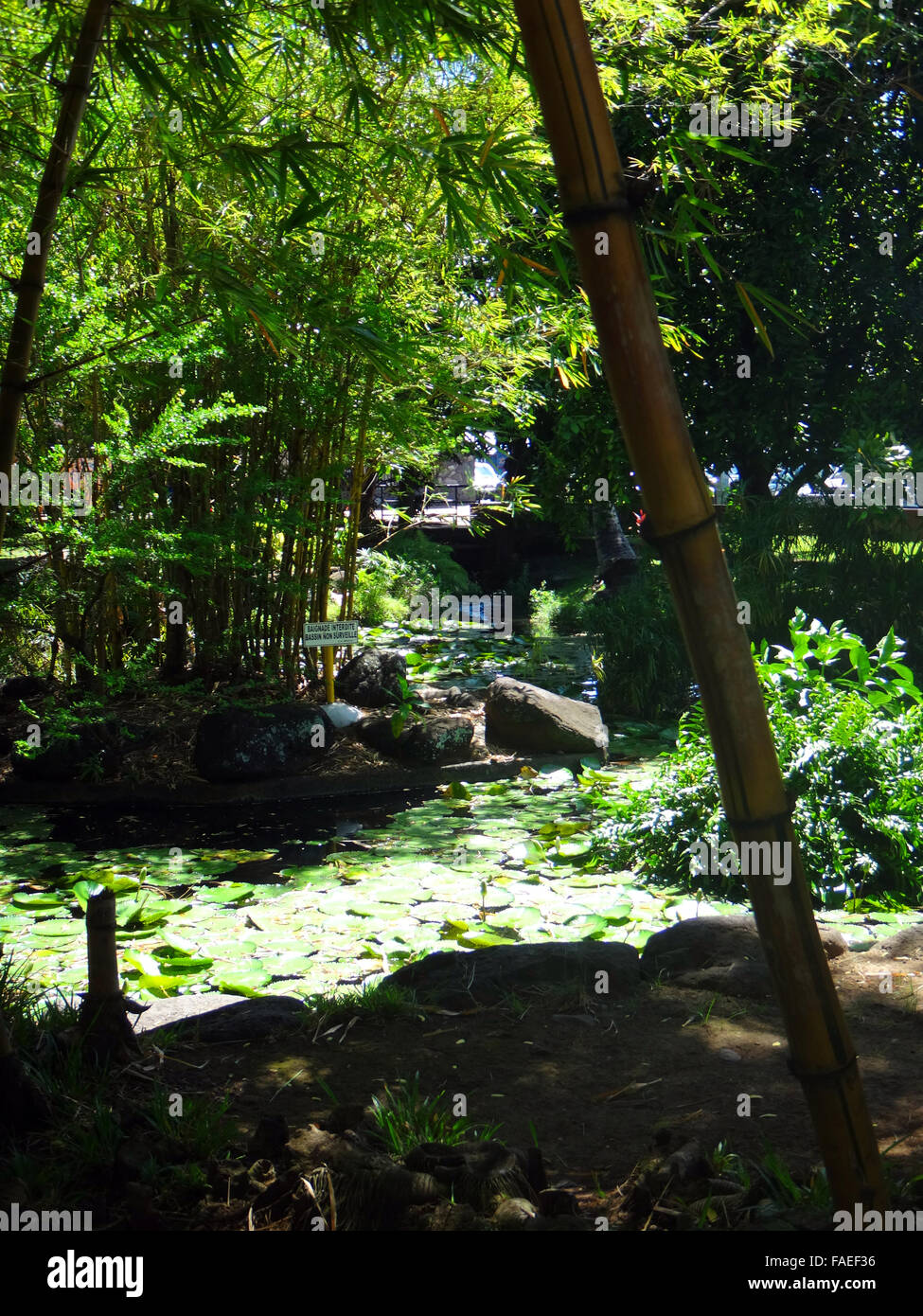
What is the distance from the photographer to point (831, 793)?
14.5 ft

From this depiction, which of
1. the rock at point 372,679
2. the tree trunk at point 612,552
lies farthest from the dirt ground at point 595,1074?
the tree trunk at point 612,552

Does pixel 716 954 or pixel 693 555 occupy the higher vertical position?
pixel 693 555

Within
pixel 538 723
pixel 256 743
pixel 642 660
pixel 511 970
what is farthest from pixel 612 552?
pixel 511 970

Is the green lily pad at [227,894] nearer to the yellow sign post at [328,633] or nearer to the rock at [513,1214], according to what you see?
the yellow sign post at [328,633]

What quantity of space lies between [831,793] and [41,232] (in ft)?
11.6

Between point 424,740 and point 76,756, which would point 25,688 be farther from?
point 424,740

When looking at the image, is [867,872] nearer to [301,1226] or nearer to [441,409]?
[301,1226]

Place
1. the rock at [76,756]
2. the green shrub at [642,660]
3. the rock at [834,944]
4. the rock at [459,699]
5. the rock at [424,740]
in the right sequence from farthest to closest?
the green shrub at [642,660] < the rock at [459,699] < the rock at [424,740] < the rock at [76,756] < the rock at [834,944]

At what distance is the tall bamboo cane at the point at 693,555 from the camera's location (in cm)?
129

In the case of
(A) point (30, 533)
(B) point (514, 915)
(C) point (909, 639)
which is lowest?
(B) point (514, 915)

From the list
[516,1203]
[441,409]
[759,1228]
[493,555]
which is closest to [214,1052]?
[516,1203]

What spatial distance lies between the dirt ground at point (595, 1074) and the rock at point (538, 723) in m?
4.36

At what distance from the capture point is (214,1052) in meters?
2.69

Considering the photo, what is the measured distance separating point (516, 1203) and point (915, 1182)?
681 mm
